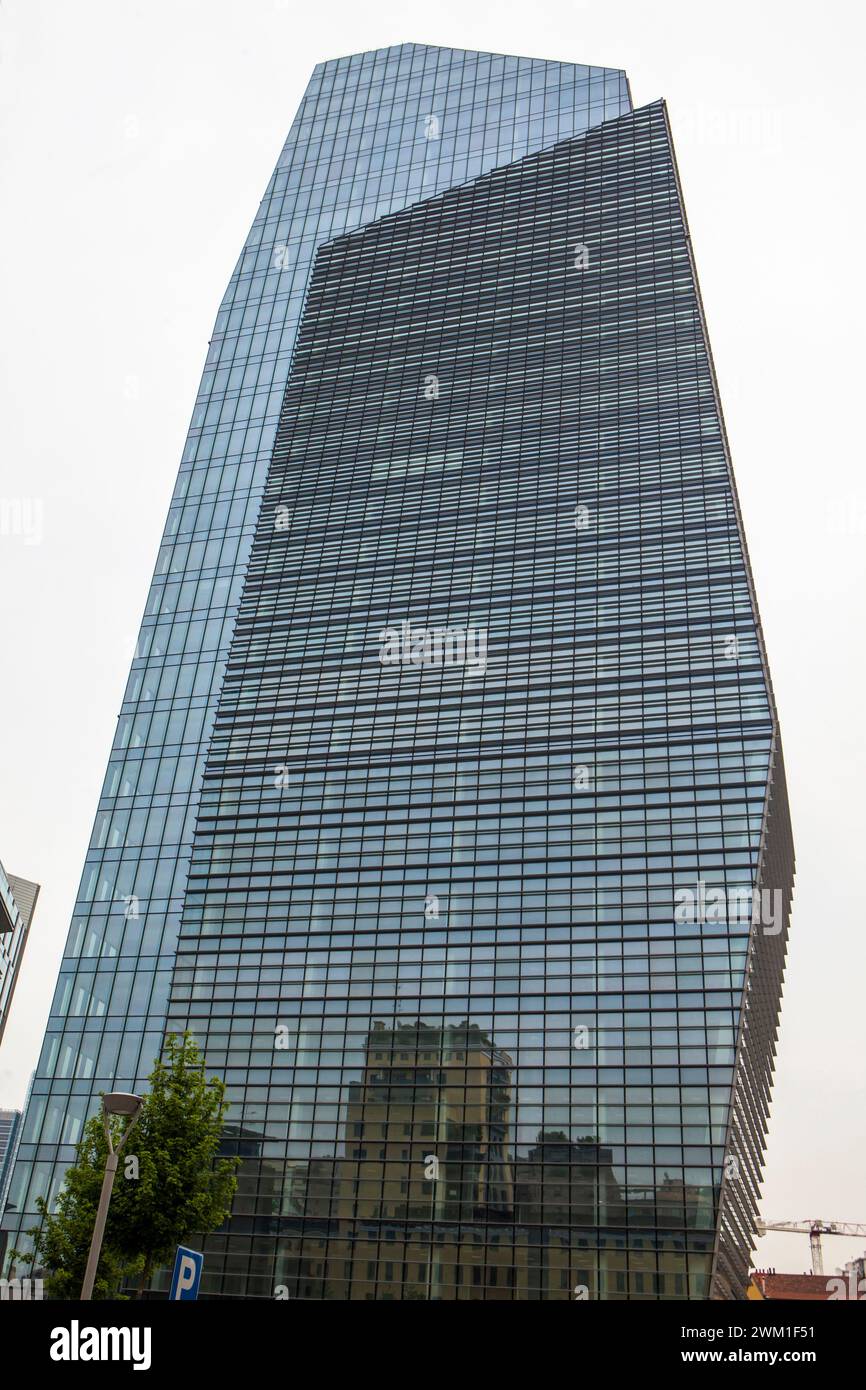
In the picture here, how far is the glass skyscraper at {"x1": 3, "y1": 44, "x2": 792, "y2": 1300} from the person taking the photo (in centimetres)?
7406

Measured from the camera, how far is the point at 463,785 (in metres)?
90.7

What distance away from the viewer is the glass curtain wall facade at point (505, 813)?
2884 inches

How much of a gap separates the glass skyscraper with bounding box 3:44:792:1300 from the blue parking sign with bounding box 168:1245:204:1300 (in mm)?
51750

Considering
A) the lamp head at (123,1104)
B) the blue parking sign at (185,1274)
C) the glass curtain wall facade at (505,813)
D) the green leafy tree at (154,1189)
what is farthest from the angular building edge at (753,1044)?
the lamp head at (123,1104)

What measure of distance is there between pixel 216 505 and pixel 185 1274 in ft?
345

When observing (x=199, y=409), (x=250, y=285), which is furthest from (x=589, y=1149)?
(x=250, y=285)

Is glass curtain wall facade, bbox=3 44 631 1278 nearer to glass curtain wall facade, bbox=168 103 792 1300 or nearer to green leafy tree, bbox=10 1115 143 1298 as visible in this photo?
glass curtain wall facade, bbox=168 103 792 1300

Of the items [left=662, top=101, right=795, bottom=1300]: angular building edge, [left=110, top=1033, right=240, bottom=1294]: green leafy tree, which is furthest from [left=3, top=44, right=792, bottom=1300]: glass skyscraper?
[left=110, top=1033, right=240, bottom=1294]: green leafy tree

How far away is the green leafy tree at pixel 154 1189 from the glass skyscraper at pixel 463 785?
3812 centimetres

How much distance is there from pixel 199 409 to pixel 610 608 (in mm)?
59292

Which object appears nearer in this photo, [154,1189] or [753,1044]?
[154,1189]

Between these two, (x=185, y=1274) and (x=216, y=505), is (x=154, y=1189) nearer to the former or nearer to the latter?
(x=185, y=1274)

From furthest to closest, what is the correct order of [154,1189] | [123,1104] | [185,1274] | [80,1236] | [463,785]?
[463,785]
[80,1236]
[154,1189]
[123,1104]
[185,1274]

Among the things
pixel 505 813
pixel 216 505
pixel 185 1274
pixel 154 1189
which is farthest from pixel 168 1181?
pixel 216 505
